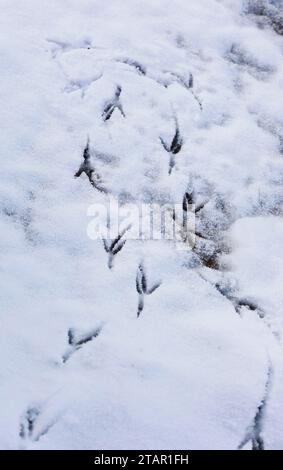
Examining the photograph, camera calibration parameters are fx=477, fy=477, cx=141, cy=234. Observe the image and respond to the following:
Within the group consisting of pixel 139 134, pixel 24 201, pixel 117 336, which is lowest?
pixel 117 336

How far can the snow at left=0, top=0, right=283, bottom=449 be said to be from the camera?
116 centimetres

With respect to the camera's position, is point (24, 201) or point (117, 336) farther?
point (24, 201)

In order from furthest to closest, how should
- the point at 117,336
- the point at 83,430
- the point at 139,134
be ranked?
the point at 139,134
the point at 117,336
the point at 83,430

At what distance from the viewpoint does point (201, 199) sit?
1.51 metres

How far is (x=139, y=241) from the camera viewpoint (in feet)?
4.63

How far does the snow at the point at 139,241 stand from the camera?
1162 mm

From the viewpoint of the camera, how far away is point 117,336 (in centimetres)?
125

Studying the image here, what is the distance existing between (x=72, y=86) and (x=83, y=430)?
1.10 metres

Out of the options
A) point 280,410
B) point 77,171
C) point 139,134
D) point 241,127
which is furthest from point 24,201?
point 280,410

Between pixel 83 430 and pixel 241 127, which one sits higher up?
pixel 241 127

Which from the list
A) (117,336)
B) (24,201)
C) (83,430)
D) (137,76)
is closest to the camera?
(83,430)

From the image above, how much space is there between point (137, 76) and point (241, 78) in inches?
15.4
